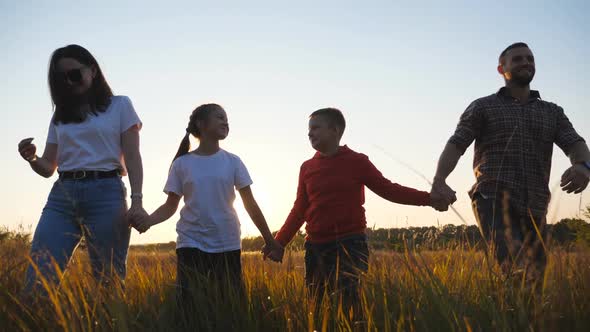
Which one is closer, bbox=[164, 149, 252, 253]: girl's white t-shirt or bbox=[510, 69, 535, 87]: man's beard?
bbox=[164, 149, 252, 253]: girl's white t-shirt

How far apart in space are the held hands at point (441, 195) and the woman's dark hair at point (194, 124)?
70.6 inches

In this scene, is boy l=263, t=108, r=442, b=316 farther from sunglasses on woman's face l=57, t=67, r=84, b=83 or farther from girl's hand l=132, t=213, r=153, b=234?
sunglasses on woman's face l=57, t=67, r=84, b=83

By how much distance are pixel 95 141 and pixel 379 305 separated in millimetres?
2110

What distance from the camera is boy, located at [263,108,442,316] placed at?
478 centimetres

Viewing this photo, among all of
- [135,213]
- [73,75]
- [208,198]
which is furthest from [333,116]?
[73,75]

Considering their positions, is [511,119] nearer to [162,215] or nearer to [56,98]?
[162,215]

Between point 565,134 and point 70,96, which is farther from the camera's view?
point 565,134

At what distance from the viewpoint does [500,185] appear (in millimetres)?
4477

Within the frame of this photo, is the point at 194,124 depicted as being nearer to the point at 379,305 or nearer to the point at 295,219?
the point at 295,219

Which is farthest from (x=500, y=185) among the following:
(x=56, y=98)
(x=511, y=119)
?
(x=56, y=98)

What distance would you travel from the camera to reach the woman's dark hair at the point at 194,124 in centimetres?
471

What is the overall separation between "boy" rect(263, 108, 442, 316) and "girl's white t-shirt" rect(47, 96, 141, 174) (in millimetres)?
1485

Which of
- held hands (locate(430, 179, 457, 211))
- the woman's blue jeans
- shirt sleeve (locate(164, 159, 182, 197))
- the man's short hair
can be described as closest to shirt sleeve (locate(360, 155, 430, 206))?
held hands (locate(430, 179, 457, 211))

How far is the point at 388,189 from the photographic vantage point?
505 centimetres
